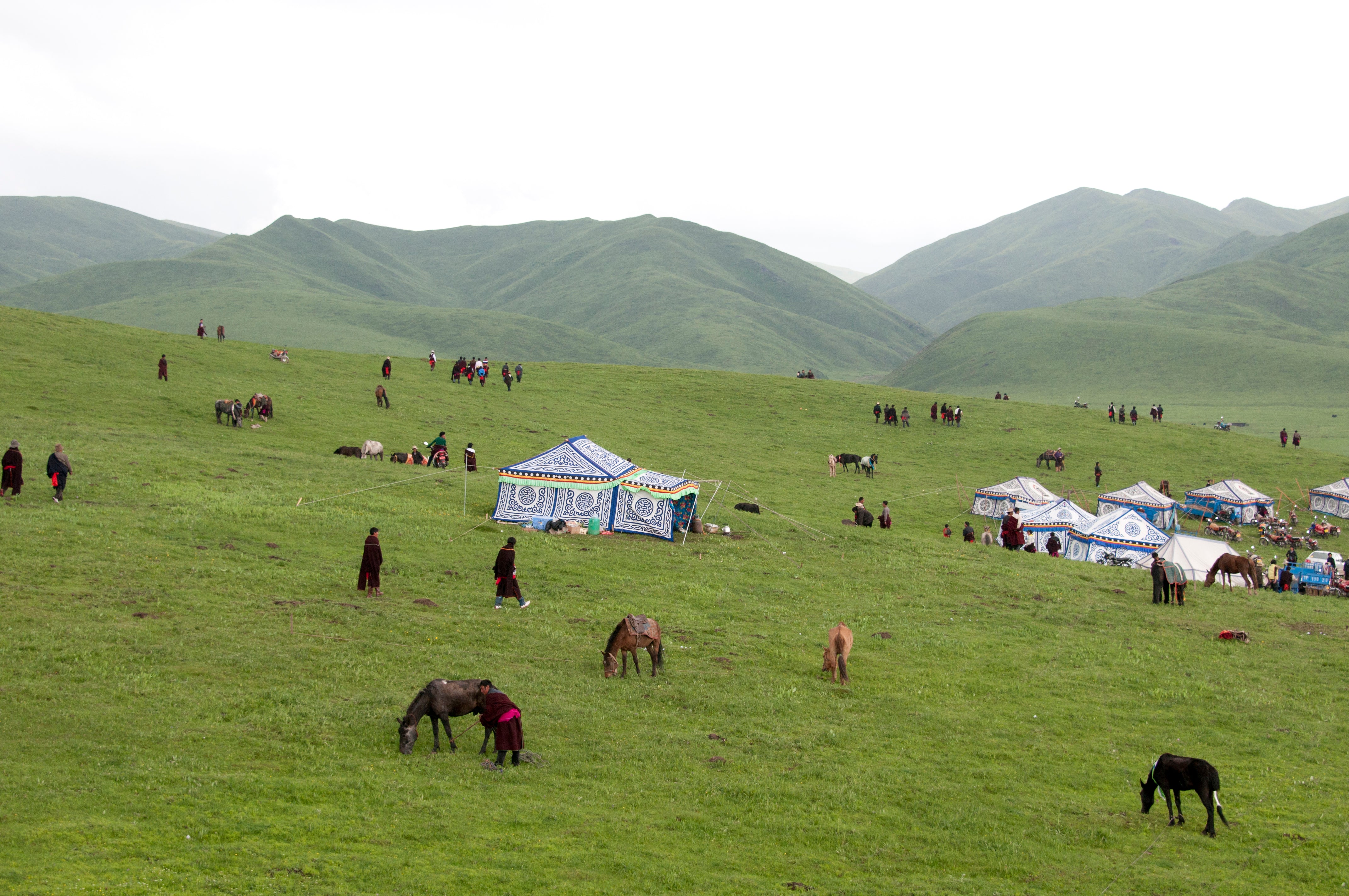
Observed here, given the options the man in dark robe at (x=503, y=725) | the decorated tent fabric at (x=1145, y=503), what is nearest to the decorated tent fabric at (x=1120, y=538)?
the decorated tent fabric at (x=1145, y=503)

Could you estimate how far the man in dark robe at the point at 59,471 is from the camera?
1112 inches

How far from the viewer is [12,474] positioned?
92.0ft

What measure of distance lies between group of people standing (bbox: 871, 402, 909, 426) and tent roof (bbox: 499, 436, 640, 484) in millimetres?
42196

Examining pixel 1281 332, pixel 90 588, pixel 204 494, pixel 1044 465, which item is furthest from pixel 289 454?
pixel 1281 332

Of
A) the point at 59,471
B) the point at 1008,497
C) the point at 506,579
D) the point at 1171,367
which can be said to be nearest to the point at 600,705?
the point at 506,579

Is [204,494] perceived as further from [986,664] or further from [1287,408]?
[1287,408]

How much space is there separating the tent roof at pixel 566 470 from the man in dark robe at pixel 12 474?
14.7m

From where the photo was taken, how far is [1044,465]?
6431 centimetres

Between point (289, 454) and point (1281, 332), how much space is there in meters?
194

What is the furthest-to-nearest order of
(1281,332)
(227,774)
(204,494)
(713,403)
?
(1281,332) → (713,403) → (204,494) → (227,774)

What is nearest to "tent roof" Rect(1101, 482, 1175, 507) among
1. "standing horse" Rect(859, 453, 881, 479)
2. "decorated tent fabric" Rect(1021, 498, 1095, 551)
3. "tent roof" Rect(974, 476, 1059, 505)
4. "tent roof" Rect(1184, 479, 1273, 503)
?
"tent roof" Rect(1184, 479, 1273, 503)

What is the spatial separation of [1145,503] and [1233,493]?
679 centimetres

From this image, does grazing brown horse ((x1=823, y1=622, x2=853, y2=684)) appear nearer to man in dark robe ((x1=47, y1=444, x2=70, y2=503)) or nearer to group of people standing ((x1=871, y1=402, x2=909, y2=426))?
man in dark robe ((x1=47, y1=444, x2=70, y2=503))

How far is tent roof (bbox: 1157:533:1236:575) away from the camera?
39625 mm
